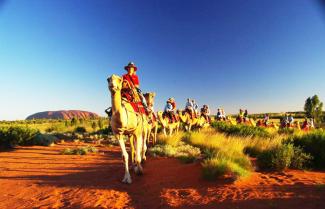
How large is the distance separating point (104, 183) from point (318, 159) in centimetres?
772

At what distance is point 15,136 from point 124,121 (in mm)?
14725

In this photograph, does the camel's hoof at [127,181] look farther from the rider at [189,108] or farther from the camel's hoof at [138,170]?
the rider at [189,108]

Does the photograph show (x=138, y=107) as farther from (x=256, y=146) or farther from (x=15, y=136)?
(x=15, y=136)

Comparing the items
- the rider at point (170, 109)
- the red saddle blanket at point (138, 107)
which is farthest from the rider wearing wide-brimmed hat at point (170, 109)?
the red saddle blanket at point (138, 107)

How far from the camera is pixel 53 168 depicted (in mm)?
13266

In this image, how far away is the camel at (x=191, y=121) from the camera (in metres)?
26.3

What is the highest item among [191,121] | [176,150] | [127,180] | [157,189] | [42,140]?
[191,121]

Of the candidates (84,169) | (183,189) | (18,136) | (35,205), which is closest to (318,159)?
(183,189)

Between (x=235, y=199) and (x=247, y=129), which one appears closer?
(x=235, y=199)

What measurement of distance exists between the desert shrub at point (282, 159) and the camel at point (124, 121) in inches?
163

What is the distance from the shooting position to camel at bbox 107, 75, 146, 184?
9.02 m

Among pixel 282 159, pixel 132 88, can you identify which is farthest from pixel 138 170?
pixel 282 159

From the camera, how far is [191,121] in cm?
2742

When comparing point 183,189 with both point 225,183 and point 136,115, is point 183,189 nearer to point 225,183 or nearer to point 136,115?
point 225,183
